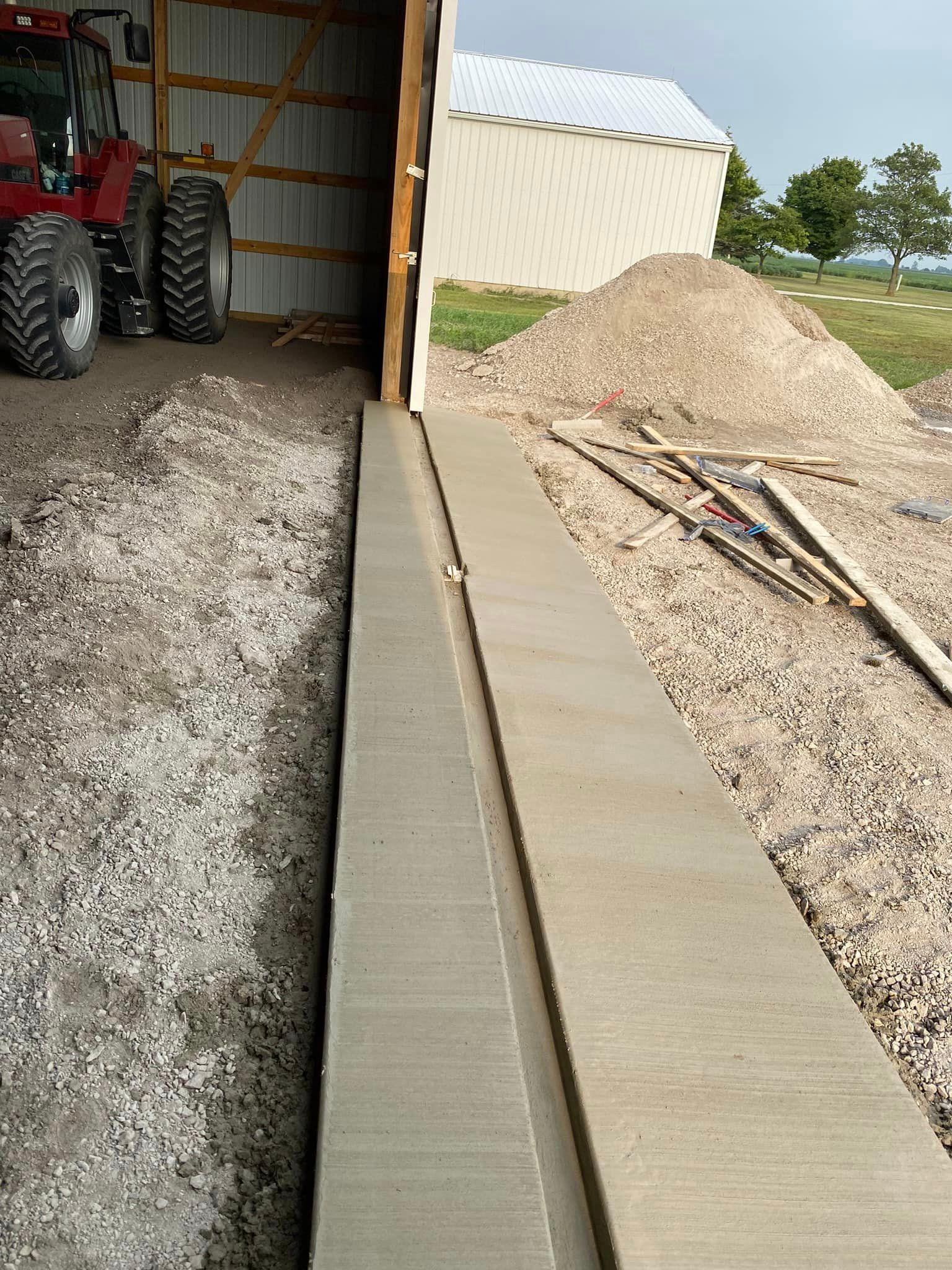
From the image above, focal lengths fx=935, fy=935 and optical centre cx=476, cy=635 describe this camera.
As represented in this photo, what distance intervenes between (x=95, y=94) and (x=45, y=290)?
2.58 m

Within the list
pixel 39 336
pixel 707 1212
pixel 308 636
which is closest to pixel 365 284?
pixel 39 336

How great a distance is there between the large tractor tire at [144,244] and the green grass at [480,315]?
5054 mm

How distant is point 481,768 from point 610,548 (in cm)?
297

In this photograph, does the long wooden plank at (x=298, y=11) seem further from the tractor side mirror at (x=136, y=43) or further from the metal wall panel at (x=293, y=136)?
the tractor side mirror at (x=136, y=43)

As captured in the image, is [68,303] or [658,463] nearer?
[68,303]

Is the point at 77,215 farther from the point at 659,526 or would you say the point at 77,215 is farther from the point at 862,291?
the point at 862,291

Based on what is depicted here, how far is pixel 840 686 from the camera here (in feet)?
14.1

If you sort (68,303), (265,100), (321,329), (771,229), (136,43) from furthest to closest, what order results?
(771,229) → (321,329) → (265,100) → (136,43) → (68,303)

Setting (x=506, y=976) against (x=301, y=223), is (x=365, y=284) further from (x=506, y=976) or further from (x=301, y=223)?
(x=506, y=976)

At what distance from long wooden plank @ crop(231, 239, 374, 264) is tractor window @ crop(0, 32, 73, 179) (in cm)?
368

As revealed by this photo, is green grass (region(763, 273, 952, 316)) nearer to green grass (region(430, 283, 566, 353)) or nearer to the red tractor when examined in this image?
green grass (region(430, 283, 566, 353))

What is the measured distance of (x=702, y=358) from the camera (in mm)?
11102

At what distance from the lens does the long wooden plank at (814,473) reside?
8.14 metres

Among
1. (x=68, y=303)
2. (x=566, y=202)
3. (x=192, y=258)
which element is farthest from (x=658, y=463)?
(x=566, y=202)
